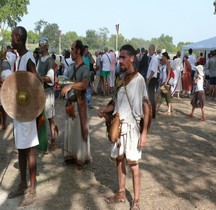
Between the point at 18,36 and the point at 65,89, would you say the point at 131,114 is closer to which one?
the point at 65,89

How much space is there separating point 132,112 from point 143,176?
162 cm

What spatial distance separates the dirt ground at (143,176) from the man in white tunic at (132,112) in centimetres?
67

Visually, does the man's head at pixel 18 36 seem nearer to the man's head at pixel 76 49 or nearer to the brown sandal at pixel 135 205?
the man's head at pixel 76 49

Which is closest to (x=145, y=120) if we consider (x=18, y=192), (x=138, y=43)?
(x=18, y=192)

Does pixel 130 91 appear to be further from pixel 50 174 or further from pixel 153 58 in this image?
pixel 153 58

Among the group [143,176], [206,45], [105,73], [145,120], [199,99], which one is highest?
[206,45]

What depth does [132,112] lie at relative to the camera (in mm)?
3729

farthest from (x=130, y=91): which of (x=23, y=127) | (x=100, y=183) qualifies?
(x=100, y=183)

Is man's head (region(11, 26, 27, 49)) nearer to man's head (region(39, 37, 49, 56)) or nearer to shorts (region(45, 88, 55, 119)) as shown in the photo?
man's head (region(39, 37, 49, 56))

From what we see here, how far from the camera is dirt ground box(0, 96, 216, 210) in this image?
414 cm

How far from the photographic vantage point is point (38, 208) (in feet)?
13.0

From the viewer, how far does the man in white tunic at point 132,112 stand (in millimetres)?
3660

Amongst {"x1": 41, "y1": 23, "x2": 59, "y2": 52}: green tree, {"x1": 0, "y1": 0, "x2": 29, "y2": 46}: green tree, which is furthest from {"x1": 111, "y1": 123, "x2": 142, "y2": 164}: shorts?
{"x1": 41, "y1": 23, "x2": 59, "y2": 52}: green tree

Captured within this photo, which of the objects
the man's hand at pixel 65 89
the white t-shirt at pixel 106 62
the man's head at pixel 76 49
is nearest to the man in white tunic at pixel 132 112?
the man's hand at pixel 65 89
